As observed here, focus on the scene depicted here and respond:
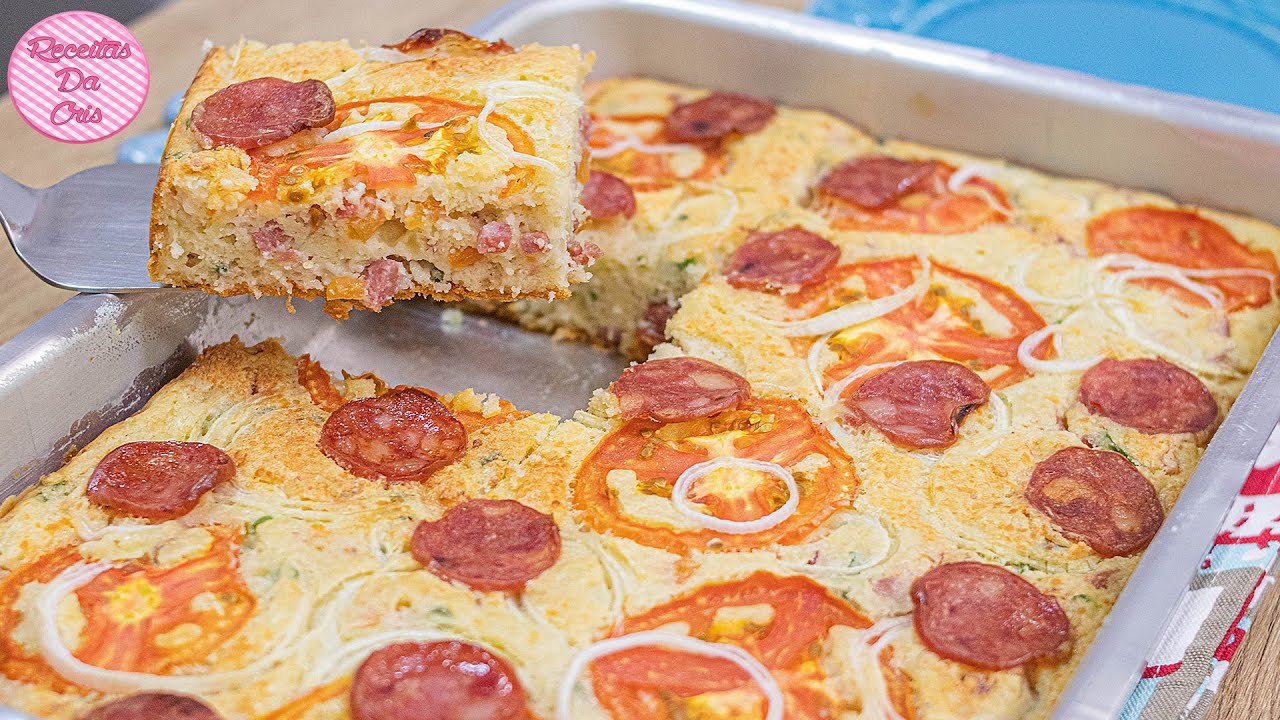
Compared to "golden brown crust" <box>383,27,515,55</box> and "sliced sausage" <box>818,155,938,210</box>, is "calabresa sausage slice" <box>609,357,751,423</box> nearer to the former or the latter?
"sliced sausage" <box>818,155,938,210</box>

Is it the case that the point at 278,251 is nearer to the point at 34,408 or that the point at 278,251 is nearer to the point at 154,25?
the point at 34,408

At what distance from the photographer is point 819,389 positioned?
Result: 3.45 metres

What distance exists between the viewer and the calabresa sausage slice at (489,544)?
2797 millimetres

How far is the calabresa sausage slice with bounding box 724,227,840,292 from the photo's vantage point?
3.87 meters

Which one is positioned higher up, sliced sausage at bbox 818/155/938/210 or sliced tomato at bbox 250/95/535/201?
sliced tomato at bbox 250/95/535/201

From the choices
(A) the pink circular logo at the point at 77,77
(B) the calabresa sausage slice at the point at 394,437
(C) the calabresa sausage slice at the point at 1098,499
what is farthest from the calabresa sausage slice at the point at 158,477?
(C) the calabresa sausage slice at the point at 1098,499

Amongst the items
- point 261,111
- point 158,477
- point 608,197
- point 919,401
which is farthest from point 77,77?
point 919,401

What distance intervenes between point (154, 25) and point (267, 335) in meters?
2.68

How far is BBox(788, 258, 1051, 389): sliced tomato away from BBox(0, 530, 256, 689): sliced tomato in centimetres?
174

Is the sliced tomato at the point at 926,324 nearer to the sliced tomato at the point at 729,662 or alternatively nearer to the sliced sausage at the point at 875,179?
the sliced sausage at the point at 875,179

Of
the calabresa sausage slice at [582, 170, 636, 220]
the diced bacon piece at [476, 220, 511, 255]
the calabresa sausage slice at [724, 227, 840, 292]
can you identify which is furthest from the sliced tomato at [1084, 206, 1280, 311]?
the diced bacon piece at [476, 220, 511, 255]

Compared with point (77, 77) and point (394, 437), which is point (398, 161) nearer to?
point (394, 437)

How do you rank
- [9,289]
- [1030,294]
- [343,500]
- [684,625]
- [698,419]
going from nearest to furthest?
[684,625] → [343,500] → [698,419] → [1030,294] → [9,289]

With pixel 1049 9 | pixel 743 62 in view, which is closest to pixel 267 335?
pixel 743 62
